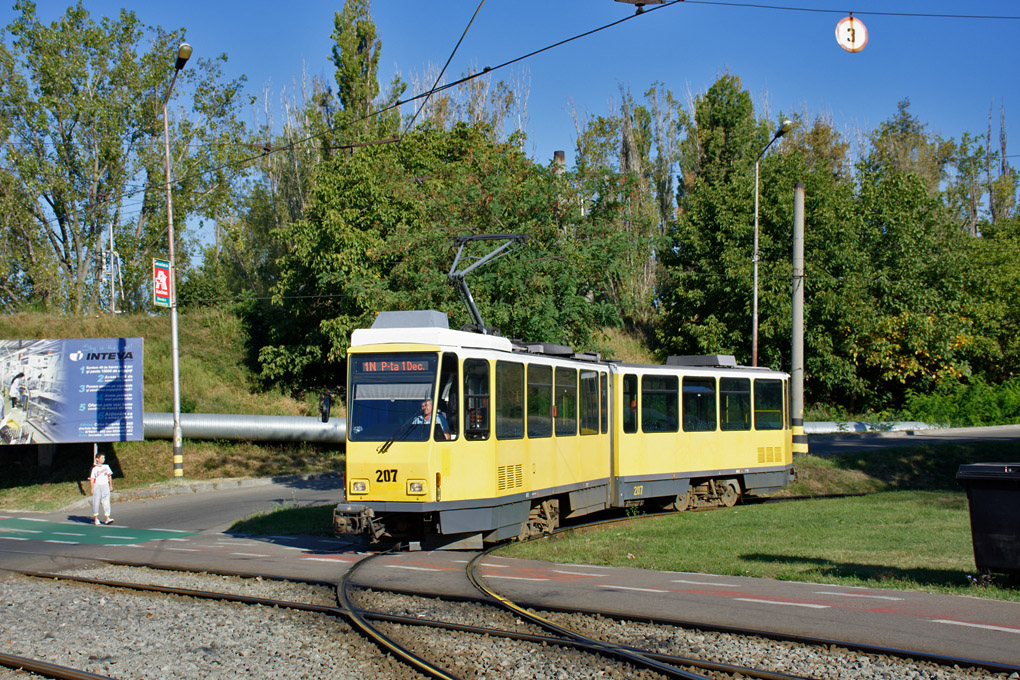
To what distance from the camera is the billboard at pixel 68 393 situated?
2419 centimetres

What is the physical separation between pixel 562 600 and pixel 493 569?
108 inches

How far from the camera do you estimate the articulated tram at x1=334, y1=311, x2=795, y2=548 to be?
12992mm

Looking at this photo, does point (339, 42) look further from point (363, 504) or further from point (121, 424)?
point (363, 504)

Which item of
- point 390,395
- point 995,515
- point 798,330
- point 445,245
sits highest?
point 445,245

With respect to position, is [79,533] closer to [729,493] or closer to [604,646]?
[729,493]

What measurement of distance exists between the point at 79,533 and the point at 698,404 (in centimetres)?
1293

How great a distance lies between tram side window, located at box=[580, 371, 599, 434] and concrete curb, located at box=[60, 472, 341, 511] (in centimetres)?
1344

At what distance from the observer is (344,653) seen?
7.65 m

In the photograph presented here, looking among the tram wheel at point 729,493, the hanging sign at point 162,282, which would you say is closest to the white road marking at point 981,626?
the tram wheel at point 729,493

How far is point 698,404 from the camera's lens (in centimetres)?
1941

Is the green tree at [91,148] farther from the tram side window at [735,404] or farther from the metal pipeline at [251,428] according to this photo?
the tram side window at [735,404]

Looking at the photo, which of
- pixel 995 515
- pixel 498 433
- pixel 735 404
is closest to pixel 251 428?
pixel 735 404

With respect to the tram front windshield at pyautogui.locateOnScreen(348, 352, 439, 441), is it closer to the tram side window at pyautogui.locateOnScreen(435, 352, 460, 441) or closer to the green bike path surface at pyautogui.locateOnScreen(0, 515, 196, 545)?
the tram side window at pyautogui.locateOnScreen(435, 352, 460, 441)

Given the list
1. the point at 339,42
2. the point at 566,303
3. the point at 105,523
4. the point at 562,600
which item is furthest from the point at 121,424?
the point at 339,42
